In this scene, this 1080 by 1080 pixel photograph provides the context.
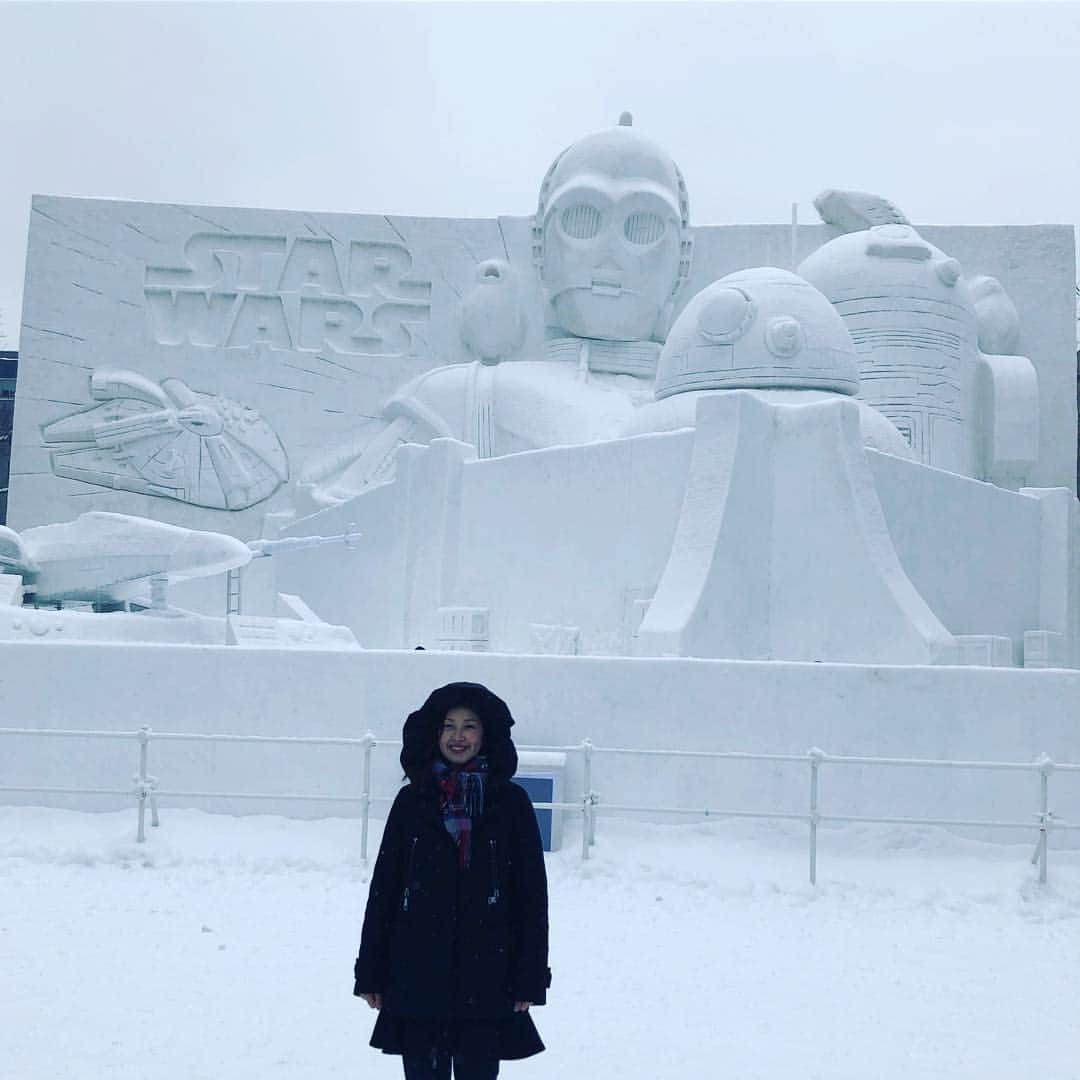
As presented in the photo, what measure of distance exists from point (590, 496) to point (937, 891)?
6442mm

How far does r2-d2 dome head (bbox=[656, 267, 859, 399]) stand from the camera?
42.5 feet

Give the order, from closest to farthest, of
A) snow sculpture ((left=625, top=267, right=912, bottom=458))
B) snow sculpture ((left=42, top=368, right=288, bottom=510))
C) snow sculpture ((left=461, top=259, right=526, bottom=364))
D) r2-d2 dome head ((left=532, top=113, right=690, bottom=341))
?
snow sculpture ((left=625, top=267, right=912, bottom=458)) → r2-d2 dome head ((left=532, top=113, right=690, bottom=341)) → snow sculpture ((left=461, top=259, right=526, bottom=364)) → snow sculpture ((left=42, top=368, right=288, bottom=510))

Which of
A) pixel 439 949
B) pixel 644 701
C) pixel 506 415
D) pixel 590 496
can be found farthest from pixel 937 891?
pixel 506 415

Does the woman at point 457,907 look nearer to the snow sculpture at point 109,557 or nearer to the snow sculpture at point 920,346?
the snow sculpture at point 109,557

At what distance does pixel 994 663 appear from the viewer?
12211 millimetres

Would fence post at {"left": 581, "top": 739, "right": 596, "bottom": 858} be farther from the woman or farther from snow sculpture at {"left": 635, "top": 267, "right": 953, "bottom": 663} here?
the woman

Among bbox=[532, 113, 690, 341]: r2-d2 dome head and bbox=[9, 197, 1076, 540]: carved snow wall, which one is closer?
bbox=[532, 113, 690, 341]: r2-d2 dome head

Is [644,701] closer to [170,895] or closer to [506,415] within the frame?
[170,895]

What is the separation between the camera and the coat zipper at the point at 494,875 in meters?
3.15

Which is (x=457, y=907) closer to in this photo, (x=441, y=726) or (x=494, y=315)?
(x=441, y=726)

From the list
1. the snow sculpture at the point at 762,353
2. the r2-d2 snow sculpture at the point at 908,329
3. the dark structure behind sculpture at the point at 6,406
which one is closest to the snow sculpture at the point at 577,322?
the r2-d2 snow sculpture at the point at 908,329

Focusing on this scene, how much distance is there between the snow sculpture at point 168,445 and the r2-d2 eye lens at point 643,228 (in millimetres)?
5846

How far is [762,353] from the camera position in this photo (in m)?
13.0

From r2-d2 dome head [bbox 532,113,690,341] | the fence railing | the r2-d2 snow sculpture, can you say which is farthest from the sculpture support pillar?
r2-d2 dome head [bbox 532,113,690,341]
